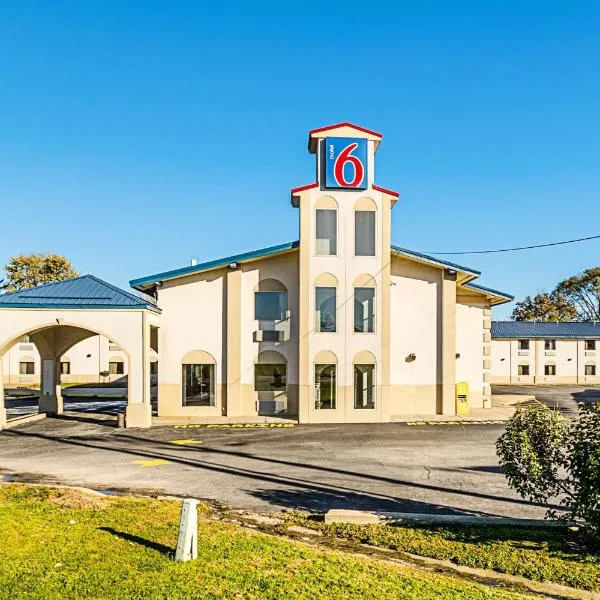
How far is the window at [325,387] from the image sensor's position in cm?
2856

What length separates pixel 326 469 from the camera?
16844 millimetres

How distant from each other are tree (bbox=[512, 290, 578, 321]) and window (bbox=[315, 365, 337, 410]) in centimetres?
6924

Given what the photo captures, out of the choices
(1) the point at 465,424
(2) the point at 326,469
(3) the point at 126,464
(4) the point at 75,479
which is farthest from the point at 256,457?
(1) the point at 465,424

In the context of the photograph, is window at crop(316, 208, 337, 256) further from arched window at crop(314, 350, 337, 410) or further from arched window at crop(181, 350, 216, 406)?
arched window at crop(181, 350, 216, 406)

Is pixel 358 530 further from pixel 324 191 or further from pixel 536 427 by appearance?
pixel 324 191

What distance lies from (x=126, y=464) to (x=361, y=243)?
16.6 meters

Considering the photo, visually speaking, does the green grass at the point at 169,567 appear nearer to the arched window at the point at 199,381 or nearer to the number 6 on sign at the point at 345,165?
the arched window at the point at 199,381

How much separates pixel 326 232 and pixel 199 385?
10.4 meters

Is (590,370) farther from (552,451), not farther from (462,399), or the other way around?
(552,451)

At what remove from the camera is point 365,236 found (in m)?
29.2

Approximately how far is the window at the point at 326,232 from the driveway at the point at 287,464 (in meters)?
8.94

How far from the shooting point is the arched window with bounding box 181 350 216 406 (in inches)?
1162

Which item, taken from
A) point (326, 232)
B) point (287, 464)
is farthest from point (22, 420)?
point (326, 232)

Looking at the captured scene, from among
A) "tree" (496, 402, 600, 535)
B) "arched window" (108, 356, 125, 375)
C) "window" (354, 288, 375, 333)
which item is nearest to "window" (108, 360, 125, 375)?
"arched window" (108, 356, 125, 375)
